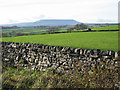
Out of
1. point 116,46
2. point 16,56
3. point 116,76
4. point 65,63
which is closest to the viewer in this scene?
point 116,76

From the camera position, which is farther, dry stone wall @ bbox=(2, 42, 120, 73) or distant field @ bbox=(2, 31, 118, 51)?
distant field @ bbox=(2, 31, 118, 51)

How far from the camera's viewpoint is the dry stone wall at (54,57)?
324 inches

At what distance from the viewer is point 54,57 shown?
10.5m

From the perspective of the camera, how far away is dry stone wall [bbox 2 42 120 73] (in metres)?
8.23

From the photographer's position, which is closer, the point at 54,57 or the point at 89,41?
the point at 54,57

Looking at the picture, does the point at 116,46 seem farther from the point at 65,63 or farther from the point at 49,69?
the point at 49,69

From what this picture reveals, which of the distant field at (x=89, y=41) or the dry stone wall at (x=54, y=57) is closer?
the dry stone wall at (x=54, y=57)

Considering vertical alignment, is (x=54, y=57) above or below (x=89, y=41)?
below

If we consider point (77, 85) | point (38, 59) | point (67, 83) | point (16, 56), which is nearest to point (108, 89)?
point (77, 85)

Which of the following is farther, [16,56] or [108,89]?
[16,56]

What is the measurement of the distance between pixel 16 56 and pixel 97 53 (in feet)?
24.6

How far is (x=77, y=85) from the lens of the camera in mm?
7098

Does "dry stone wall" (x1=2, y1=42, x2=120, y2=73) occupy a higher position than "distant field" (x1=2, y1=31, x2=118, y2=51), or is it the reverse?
"distant field" (x1=2, y1=31, x2=118, y2=51)

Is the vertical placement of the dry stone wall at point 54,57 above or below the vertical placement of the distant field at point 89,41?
below
